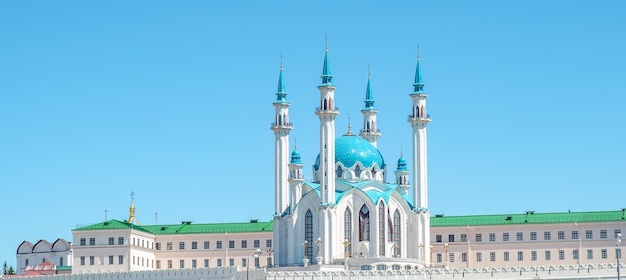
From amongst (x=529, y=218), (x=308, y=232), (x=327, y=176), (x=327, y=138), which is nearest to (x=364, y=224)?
(x=308, y=232)

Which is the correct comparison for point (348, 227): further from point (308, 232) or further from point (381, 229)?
point (308, 232)

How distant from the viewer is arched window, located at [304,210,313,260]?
132625 mm

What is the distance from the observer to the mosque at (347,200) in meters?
131

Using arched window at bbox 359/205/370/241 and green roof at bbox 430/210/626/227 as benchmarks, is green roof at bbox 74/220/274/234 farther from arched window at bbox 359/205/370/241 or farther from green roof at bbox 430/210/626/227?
arched window at bbox 359/205/370/241

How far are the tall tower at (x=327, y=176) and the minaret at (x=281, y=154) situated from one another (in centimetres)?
646

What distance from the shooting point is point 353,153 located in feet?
451

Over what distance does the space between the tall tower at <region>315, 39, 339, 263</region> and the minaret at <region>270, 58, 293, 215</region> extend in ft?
21.2

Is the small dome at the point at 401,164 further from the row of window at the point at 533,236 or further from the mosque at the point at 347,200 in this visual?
the row of window at the point at 533,236

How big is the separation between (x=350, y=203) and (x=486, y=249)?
73.3ft

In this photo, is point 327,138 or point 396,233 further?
point 396,233

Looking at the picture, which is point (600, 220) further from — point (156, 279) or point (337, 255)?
point (156, 279)

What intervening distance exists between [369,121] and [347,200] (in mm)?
18636

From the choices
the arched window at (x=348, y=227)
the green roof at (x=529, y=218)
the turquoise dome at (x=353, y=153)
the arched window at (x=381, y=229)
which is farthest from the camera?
the green roof at (x=529, y=218)

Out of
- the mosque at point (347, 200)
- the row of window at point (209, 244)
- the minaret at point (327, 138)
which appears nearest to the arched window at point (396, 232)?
the mosque at point (347, 200)
